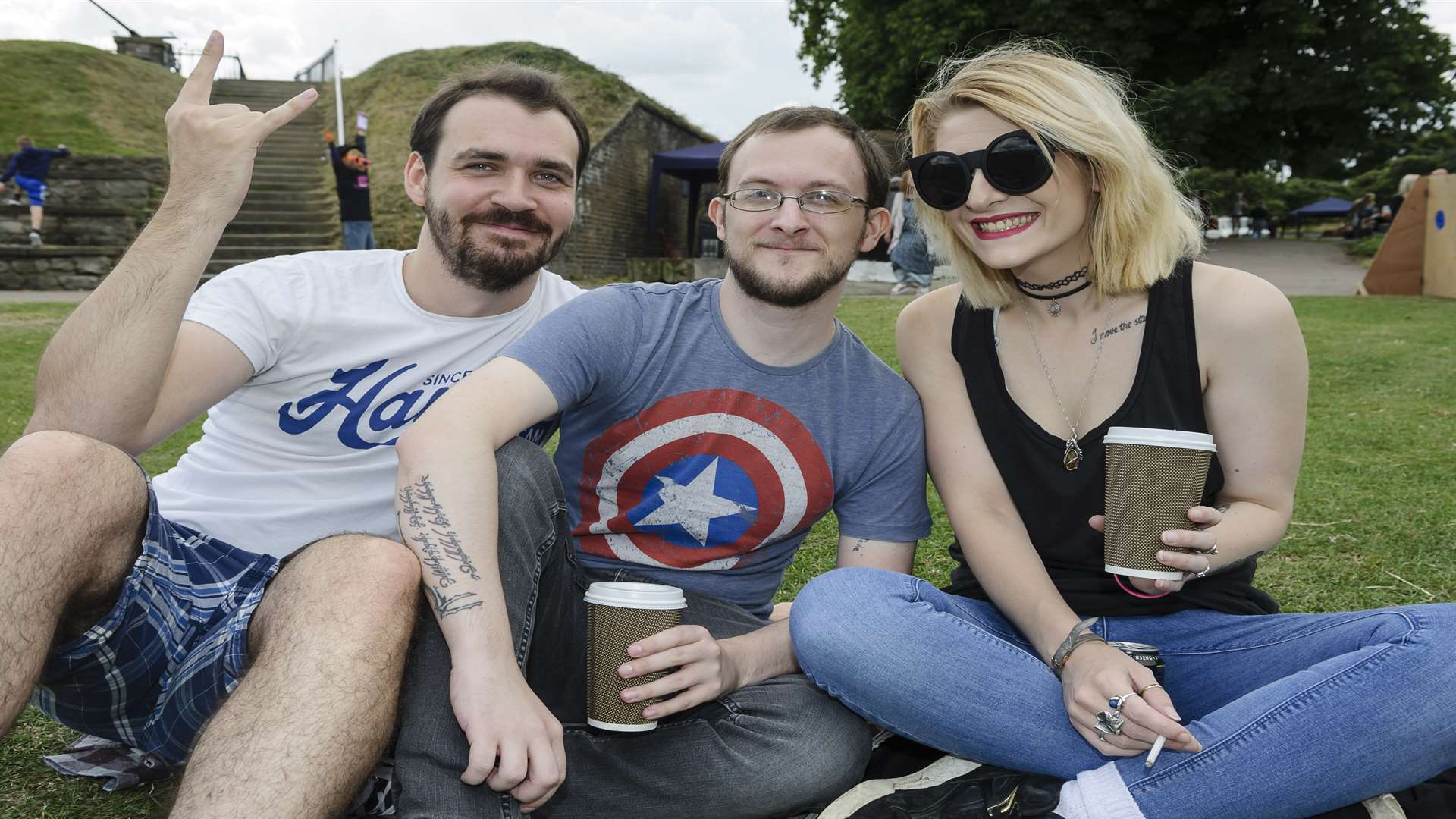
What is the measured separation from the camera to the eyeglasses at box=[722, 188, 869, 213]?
101 inches

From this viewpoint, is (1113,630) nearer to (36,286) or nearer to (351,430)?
(351,430)

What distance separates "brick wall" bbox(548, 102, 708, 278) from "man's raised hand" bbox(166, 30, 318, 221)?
1707 centimetres

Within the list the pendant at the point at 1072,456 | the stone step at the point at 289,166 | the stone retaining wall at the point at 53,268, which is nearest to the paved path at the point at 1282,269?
the stone retaining wall at the point at 53,268

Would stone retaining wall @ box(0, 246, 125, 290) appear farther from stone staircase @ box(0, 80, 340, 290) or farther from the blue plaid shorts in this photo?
the blue plaid shorts

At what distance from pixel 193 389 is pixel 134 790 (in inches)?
37.5

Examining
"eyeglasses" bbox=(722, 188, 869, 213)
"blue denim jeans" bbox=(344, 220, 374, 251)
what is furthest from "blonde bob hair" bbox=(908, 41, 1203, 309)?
"blue denim jeans" bbox=(344, 220, 374, 251)

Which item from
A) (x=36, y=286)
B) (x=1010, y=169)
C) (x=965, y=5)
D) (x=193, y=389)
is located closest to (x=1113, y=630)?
(x=1010, y=169)

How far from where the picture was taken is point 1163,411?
7.81ft

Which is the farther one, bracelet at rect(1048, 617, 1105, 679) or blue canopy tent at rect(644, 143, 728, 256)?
blue canopy tent at rect(644, 143, 728, 256)

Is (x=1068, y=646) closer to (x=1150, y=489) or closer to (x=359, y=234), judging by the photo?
(x=1150, y=489)

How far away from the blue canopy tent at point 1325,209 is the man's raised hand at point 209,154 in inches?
1760

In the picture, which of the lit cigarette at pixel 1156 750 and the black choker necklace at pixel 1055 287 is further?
the black choker necklace at pixel 1055 287

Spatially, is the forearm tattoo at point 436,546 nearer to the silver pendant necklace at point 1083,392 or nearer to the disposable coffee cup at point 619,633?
the disposable coffee cup at point 619,633

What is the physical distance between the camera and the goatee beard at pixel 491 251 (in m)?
2.70
